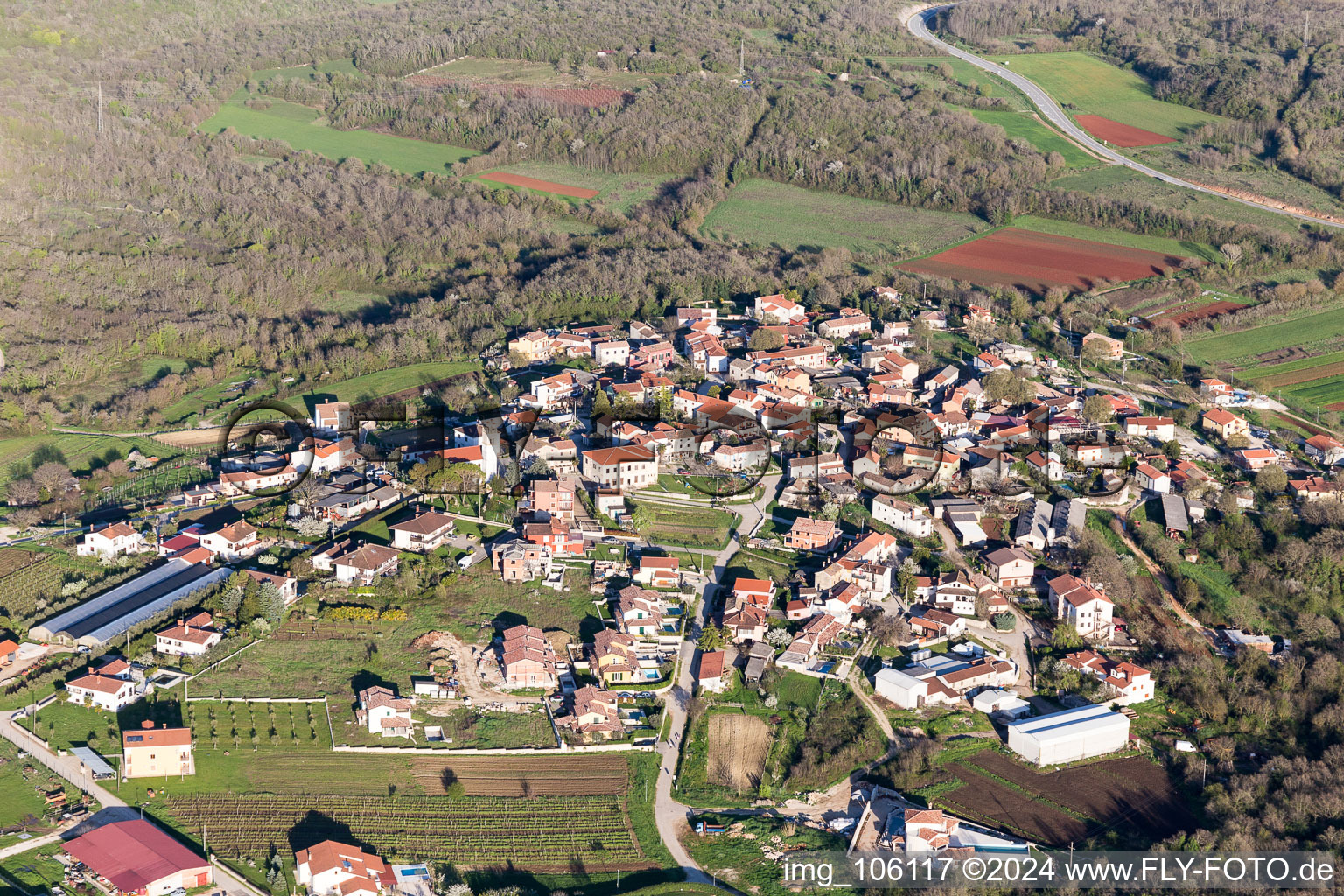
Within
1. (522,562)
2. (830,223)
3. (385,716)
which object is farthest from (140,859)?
(830,223)

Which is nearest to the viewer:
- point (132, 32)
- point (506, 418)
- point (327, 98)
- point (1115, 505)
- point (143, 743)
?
point (143, 743)

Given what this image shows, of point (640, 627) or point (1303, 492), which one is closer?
point (640, 627)

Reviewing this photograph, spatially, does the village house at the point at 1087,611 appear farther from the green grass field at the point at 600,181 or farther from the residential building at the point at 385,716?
the green grass field at the point at 600,181

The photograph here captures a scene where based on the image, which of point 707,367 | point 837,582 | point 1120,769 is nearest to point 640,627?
point 837,582

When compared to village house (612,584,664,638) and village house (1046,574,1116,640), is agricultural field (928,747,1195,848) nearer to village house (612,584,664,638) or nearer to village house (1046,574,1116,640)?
village house (1046,574,1116,640)

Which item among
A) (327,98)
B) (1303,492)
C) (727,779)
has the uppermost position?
(327,98)

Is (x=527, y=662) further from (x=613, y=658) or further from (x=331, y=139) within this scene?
(x=331, y=139)

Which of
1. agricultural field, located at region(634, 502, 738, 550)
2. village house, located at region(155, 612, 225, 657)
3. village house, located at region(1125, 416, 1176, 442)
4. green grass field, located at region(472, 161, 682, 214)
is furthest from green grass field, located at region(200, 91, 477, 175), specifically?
village house, located at region(155, 612, 225, 657)

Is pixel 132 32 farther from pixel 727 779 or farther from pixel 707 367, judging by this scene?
pixel 727 779
